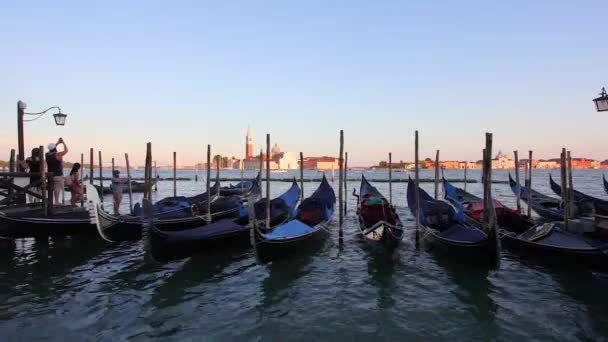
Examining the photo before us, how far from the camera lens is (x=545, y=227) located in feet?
25.3

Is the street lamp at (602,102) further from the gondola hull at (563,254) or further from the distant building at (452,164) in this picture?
the distant building at (452,164)

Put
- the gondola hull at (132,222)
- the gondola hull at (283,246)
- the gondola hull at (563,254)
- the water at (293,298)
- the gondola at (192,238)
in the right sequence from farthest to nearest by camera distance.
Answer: the gondola hull at (132,222)
the gondola hull at (283,246)
the gondola at (192,238)
the gondola hull at (563,254)
the water at (293,298)

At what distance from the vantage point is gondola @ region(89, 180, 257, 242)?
7641mm

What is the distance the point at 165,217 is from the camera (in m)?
9.71

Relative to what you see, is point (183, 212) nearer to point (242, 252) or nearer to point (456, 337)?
point (242, 252)

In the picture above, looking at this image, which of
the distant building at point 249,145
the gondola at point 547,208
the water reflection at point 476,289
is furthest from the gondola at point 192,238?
the distant building at point 249,145

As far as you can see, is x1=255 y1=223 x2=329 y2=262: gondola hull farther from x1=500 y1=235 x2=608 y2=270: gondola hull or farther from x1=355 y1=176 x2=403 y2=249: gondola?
x1=500 y1=235 x2=608 y2=270: gondola hull

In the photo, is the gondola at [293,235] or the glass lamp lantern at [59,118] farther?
the glass lamp lantern at [59,118]

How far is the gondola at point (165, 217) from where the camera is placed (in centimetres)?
764

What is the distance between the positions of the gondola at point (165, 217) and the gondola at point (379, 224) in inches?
149

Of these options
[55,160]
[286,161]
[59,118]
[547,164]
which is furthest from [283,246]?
[547,164]

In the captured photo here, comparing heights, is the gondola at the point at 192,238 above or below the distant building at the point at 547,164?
below

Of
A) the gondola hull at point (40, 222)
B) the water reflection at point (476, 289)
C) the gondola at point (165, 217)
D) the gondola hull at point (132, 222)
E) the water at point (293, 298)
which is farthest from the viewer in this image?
the gondola at point (165, 217)

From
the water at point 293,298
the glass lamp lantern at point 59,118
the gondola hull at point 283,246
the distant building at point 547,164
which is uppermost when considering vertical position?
the glass lamp lantern at point 59,118
